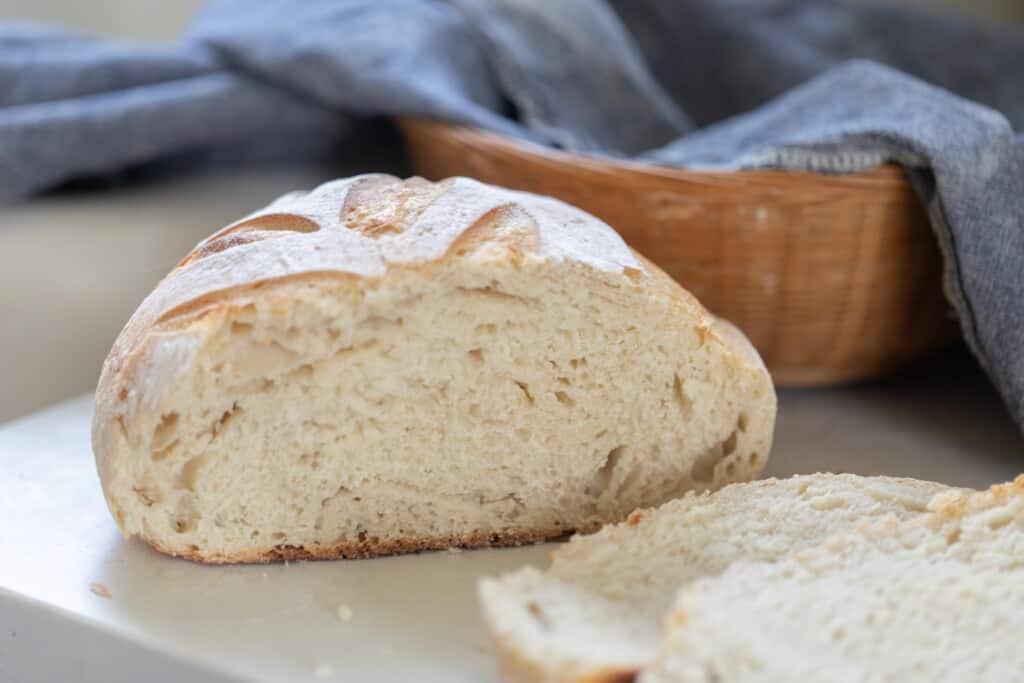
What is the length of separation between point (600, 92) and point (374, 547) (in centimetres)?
133

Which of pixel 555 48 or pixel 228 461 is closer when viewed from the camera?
pixel 228 461

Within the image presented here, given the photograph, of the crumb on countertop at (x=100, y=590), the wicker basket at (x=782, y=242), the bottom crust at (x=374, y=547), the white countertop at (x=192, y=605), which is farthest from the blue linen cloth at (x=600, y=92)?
the crumb on countertop at (x=100, y=590)

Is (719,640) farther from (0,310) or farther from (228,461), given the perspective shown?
(0,310)

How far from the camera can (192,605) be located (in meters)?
1.43

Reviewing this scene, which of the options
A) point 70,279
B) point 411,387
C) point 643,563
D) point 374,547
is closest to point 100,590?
point 374,547

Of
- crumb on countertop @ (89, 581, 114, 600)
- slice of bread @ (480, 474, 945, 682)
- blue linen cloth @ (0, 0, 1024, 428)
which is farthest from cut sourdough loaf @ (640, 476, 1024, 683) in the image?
crumb on countertop @ (89, 581, 114, 600)

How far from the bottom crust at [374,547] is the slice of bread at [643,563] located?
21cm

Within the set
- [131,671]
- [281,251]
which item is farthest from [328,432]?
[131,671]

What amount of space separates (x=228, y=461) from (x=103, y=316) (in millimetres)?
793

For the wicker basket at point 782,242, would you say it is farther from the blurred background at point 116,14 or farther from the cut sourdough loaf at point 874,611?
the blurred background at point 116,14

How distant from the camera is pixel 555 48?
8.13ft

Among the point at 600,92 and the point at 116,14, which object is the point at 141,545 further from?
the point at 116,14

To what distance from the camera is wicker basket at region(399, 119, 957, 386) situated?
1937mm

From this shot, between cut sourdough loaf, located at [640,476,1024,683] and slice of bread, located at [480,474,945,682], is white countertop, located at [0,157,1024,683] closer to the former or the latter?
slice of bread, located at [480,474,945,682]
